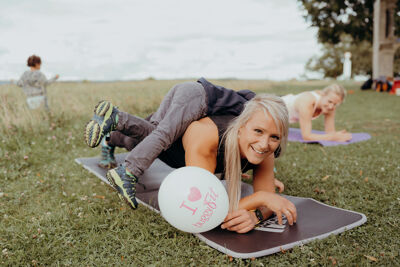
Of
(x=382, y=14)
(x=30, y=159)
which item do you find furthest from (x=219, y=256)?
(x=382, y=14)

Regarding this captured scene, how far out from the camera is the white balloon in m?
2.58

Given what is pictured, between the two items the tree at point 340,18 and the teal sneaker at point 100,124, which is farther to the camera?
the tree at point 340,18

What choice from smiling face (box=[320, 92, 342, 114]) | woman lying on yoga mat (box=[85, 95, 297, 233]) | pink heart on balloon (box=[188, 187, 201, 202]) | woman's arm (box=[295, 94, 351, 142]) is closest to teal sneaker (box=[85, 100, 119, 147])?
woman lying on yoga mat (box=[85, 95, 297, 233])

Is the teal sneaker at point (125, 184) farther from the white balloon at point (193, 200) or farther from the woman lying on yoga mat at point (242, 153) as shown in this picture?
the white balloon at point (193, 200)

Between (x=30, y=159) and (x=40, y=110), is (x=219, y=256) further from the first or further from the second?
(x=40, y=110)

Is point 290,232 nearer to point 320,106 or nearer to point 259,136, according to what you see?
point 259,136

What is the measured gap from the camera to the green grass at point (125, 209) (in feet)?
8.66

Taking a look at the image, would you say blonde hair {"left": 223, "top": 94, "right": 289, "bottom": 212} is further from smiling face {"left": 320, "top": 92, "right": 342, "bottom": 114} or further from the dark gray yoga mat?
smiling face {"left": 320, "top": 92, "right": 342, "bottom": 114}

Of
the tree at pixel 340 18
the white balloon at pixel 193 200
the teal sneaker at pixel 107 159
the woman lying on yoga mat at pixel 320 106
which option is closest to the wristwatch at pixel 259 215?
the white balloon at pixel 193 200

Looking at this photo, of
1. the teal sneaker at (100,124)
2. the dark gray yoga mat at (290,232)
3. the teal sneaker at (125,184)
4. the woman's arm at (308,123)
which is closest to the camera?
the dark gray yoga mat at (290,232)

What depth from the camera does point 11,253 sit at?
2723 millimetres

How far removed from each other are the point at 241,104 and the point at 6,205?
2793 mm

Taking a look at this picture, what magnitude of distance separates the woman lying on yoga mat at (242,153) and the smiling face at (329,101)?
3.59 meters

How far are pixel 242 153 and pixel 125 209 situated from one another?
53.0 inches
